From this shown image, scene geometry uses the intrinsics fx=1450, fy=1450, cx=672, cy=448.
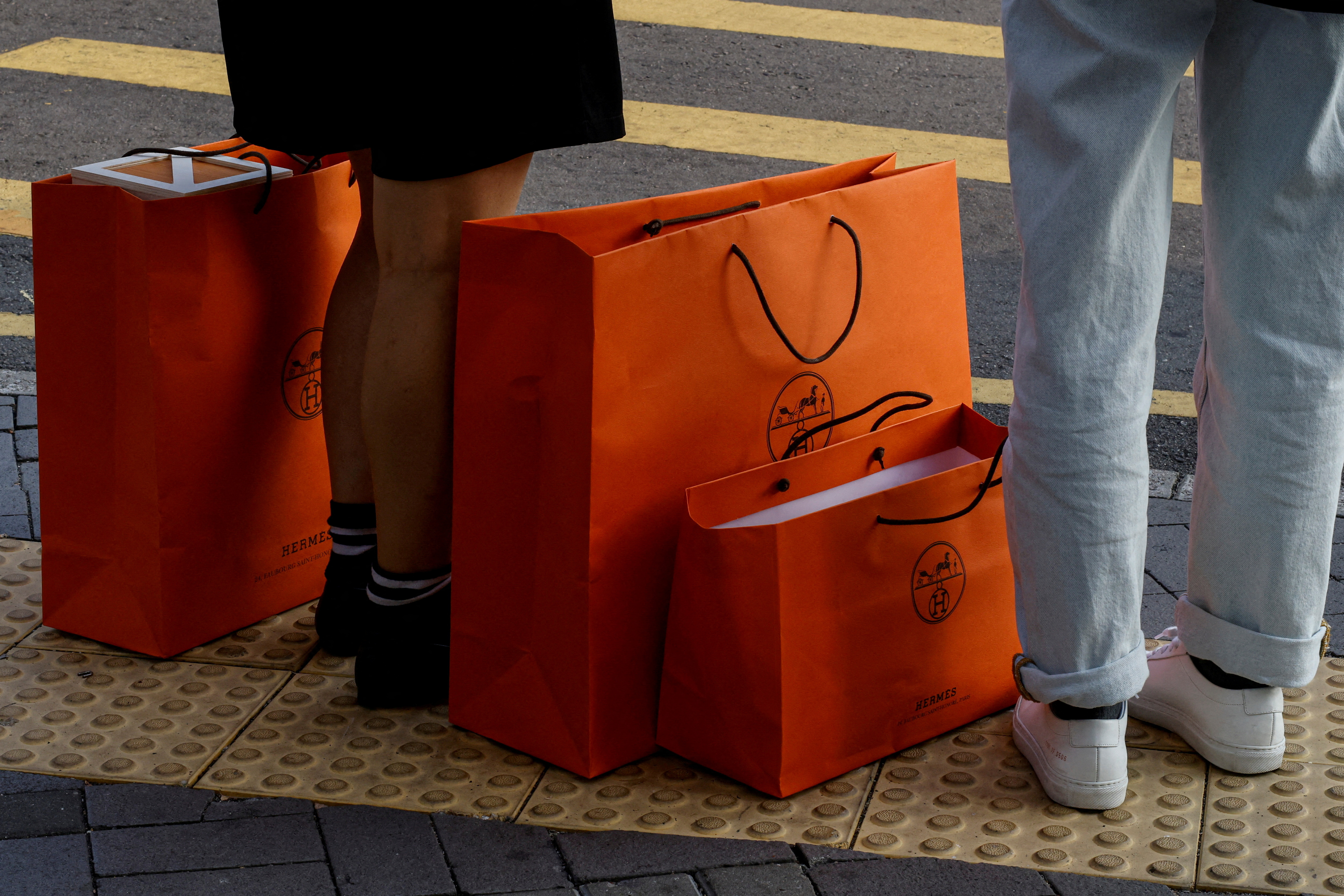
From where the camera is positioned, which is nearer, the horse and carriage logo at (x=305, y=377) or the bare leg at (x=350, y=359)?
the bare leg at (x=350, y=359)

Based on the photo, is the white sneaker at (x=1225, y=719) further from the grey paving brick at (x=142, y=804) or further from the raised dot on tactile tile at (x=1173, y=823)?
the grey paving brick at (x=142, y=804)

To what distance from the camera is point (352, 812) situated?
1934mm

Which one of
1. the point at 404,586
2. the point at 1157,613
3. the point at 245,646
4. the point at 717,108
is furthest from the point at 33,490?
the point at 717,108

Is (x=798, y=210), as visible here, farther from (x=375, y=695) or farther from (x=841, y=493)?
(x=375, y=695)

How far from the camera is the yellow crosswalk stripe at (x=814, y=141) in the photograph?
185 inches

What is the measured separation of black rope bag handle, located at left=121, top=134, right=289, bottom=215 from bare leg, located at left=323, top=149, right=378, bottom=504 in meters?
0.12

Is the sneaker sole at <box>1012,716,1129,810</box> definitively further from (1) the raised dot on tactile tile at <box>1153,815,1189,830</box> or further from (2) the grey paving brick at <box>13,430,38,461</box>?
(2) the grey paving brick at <box>13,430,38,461</box>

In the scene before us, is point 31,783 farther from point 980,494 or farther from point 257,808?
point 980,494

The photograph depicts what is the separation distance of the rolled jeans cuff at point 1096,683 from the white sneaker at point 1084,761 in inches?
1.6

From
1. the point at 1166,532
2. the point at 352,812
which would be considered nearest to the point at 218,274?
the point at 352,812

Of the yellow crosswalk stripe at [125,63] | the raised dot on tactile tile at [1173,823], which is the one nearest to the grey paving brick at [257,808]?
the raised dot on tactile tile at [1173,823]

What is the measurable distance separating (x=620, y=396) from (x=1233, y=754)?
3.28 ft

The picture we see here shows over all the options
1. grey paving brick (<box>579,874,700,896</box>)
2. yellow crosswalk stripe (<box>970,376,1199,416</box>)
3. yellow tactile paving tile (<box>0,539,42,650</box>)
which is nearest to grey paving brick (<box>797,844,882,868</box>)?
grey paving brick (<box>579,874,700,896</box>)

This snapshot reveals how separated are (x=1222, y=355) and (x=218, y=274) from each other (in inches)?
56.4
